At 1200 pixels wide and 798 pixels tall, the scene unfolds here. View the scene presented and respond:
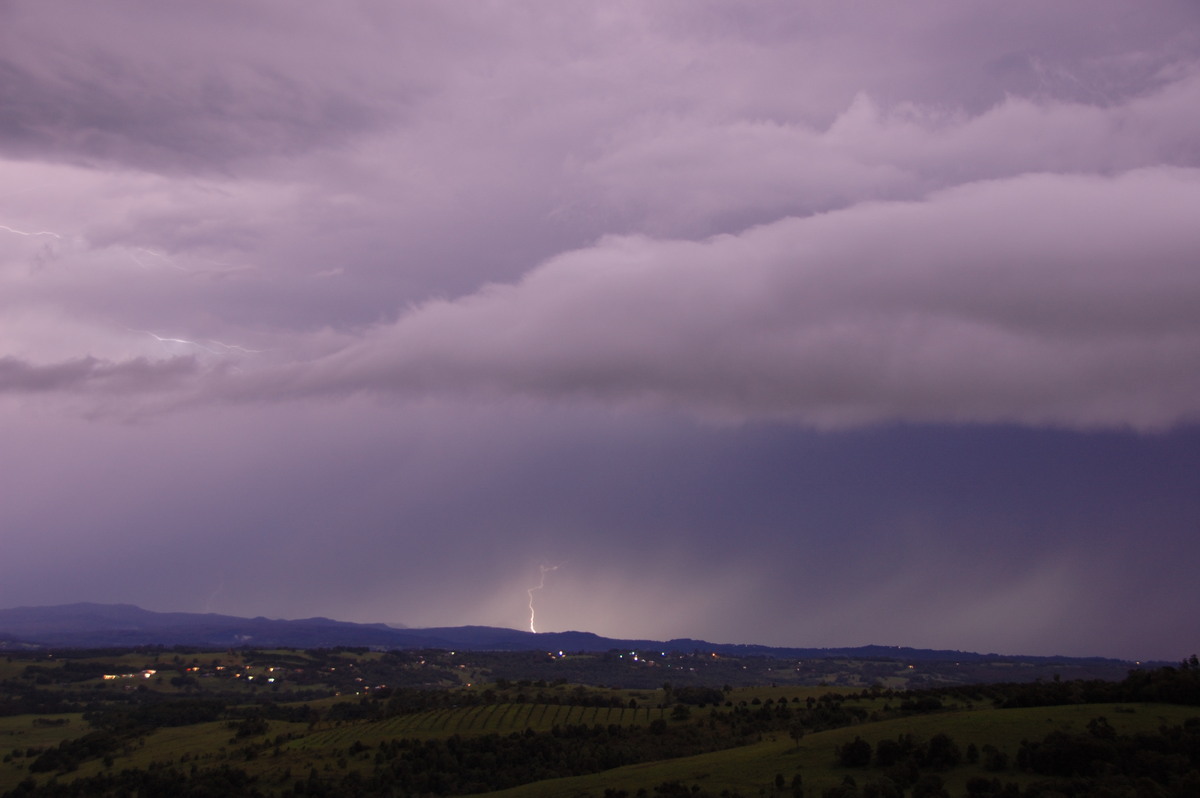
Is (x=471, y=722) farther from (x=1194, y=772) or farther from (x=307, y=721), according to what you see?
(x=1194, y=772)

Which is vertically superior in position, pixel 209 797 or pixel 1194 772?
pixel 1194 772

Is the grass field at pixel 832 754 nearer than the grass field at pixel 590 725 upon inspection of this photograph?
Yes

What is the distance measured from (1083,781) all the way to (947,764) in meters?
6.65

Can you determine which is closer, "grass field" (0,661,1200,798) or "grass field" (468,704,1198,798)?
"grass field" (468,704,1198,798)

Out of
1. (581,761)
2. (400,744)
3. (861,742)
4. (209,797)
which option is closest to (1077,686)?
(861,742)

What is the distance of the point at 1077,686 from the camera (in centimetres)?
5753

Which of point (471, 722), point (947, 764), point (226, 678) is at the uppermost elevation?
point (947, 764)

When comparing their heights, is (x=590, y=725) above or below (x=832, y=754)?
below

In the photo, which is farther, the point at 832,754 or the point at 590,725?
the point at 590,725

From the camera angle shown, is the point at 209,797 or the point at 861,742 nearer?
the point at 861,742

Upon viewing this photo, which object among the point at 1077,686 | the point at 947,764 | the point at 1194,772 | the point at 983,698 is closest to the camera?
the point at 1194,772

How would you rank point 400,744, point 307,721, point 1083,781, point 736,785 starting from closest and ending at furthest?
point 1083,781 → point 736,785 → point 400,744 → point 307,721

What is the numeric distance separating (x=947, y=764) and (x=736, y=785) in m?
10.3

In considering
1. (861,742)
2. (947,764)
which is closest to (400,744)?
(861,742)
